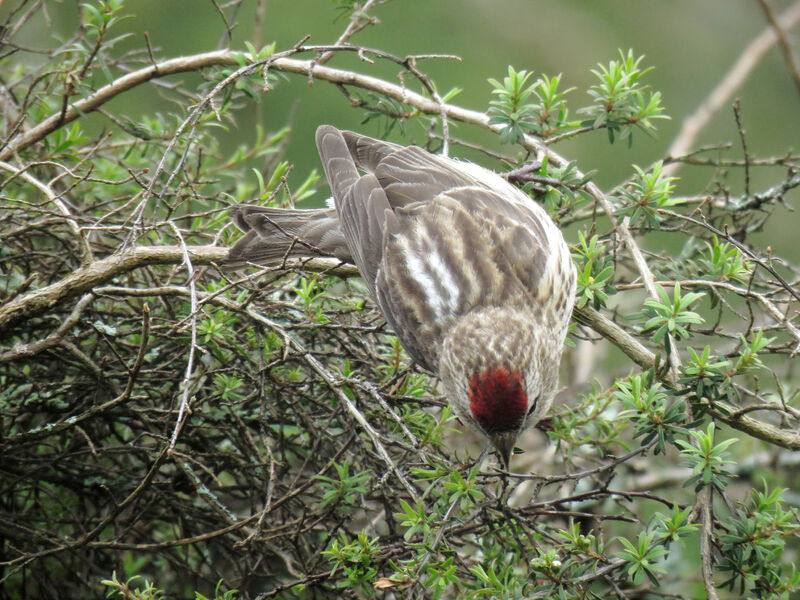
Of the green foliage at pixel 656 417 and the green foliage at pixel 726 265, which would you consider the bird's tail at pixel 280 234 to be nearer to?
the green foliage at pixel 656 417

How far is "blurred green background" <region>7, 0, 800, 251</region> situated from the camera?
30.3 feet

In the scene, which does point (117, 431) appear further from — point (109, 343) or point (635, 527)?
point (635, 527)

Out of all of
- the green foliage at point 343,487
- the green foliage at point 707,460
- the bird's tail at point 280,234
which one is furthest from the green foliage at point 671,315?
the bird's tail at point 280,234

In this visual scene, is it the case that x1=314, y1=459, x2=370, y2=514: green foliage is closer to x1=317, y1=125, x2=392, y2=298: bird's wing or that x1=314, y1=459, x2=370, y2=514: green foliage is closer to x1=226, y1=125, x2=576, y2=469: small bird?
x1=226, y1=125, x2=576, y2=469: small bird

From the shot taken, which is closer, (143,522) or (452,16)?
(143,522)

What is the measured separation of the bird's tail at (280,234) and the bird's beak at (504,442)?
967 millimetres

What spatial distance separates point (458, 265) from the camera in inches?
158

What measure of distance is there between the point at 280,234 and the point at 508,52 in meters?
6.30

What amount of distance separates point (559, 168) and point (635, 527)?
7.51 ft

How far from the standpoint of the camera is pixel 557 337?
152 inches

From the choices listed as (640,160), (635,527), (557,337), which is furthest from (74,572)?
(640,160)

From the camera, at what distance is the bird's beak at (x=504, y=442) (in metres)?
3.59

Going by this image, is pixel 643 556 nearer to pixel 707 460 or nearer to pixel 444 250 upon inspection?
pixel 707 460

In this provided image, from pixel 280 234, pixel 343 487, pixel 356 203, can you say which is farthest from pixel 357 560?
pixel 356 203
